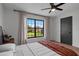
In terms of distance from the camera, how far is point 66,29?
157 inches

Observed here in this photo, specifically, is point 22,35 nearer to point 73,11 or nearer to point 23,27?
point 23,27

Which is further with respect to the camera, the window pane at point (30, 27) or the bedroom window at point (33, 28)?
the window pane at point (30, 27)

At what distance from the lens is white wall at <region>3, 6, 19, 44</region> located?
9.37 feet

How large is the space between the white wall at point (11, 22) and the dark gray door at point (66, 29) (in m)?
2.05

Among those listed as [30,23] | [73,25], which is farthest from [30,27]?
[73,25]

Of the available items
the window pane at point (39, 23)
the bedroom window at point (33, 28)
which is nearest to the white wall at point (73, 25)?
the window pane at point (39, 23)

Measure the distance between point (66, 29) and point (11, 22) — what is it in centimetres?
238

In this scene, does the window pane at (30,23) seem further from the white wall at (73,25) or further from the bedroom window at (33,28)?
the white wall at (73,25)

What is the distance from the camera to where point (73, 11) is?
374 cm

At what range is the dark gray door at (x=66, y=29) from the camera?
385 cm

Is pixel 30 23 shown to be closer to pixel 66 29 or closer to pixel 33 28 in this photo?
pixel 33 28

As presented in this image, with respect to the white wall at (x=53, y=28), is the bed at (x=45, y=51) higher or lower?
lower

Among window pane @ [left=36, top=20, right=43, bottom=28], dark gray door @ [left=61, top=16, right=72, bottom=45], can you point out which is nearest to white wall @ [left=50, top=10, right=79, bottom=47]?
dark gray door @ [left=61, top=16, right=72, bottom=45]

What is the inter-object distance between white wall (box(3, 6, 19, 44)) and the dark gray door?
2050 millimetres
